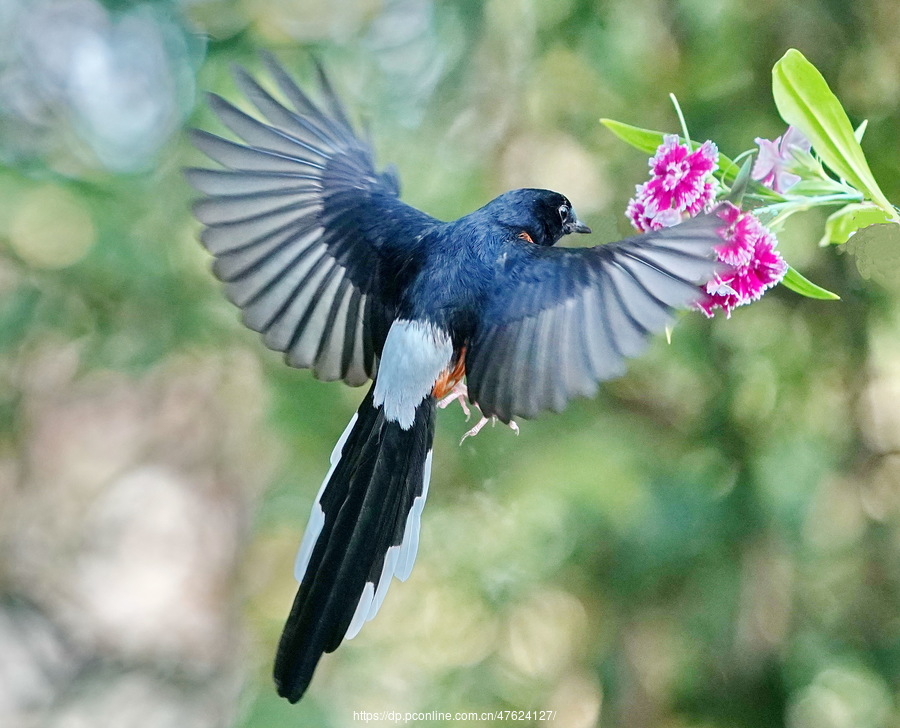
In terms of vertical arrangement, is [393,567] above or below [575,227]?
below

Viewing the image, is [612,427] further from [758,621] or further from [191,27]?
[191,27]

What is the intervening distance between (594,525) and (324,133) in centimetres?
153

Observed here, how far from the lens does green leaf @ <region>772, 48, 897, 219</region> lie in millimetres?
1005

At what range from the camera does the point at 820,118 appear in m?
1.01

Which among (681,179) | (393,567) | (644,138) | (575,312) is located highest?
(644,138)

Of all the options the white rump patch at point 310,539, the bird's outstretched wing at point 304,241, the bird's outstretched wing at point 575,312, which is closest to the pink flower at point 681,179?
the bird's outstretched wing at point 575,312

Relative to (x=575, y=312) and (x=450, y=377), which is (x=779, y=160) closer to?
(x=575, y=312)

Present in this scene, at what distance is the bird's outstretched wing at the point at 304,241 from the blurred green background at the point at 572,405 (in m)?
1.22

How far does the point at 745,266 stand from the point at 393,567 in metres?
0.58

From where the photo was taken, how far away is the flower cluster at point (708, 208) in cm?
101

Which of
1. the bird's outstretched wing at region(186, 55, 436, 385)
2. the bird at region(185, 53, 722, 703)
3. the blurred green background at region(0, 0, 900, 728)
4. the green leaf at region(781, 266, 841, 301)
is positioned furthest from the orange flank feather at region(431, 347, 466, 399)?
the blurred green background at region(0, 0, 900, 728)

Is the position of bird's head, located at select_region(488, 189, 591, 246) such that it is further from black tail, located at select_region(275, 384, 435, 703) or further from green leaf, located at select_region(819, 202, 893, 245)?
green leaf, located at select_region(819, 202, 893, 245)

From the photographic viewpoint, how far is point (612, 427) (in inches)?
107

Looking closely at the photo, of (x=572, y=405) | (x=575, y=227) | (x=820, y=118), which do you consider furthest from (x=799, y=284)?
(x=572, y=405)
